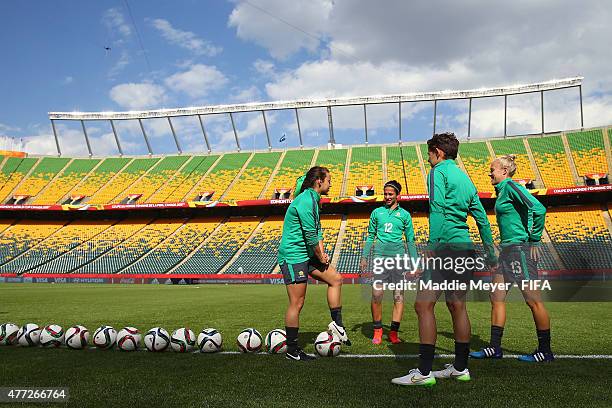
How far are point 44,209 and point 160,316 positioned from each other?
35.4 metres

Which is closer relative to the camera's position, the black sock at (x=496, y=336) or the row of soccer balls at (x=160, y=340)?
the black sock at (x=496, y=336)

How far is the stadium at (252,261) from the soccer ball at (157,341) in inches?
5.0

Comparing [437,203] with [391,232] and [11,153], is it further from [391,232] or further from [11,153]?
[11,153]

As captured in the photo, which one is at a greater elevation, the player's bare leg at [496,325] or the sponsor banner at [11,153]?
the sponsor banner at [11,153]

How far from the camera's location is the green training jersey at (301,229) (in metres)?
5.24

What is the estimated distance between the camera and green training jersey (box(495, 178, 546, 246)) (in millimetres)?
5230

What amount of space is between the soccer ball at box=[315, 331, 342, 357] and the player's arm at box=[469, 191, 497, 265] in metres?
2.03

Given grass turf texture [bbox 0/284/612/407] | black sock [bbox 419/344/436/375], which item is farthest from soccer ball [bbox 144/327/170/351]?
black sock [bbox 419/344/436/375]

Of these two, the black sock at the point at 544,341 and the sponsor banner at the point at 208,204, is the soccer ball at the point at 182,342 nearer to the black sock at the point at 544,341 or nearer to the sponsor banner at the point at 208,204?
the black sock at the point at 544,341

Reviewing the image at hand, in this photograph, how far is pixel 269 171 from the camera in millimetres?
43094

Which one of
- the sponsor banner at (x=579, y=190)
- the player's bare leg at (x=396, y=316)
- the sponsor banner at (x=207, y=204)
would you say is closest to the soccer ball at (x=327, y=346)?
the player's bare leg at (x=396, y=316)

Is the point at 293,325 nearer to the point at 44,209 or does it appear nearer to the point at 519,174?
the point at 519,174

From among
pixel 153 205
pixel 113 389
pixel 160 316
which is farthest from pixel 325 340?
pixel 153 205

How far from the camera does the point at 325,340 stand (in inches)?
208
